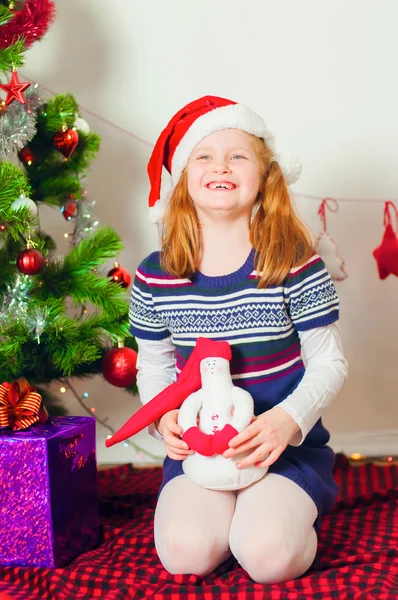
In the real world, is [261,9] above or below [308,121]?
above

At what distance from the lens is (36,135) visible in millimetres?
1539

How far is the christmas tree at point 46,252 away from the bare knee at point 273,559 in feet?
1.72

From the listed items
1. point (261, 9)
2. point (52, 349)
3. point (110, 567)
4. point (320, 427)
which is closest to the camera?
point (110, 567)

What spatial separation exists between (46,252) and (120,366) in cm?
27

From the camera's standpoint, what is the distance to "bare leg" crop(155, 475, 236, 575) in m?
1.10

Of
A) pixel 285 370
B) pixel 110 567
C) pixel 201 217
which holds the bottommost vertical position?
pixel 110 567

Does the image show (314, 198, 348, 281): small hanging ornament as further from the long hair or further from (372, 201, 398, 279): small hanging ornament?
the long hair

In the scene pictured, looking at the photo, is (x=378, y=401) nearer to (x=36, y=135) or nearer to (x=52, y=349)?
(x=52, y=349)

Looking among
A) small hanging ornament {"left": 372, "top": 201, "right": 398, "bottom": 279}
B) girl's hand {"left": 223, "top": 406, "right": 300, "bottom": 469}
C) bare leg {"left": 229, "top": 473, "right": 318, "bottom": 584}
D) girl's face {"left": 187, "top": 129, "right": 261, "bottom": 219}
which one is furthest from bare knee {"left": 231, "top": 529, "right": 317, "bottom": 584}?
small hanging ornament {"left": 372, "top": 201, "right": 398, "bottom": 279}

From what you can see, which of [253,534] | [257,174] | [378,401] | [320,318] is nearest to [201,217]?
[257,174]

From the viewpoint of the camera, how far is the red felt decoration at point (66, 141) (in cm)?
151

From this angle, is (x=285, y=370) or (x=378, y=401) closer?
(x=285, y=370)

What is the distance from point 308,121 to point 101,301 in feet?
2.44

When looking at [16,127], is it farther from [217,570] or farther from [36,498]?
[217,570]
